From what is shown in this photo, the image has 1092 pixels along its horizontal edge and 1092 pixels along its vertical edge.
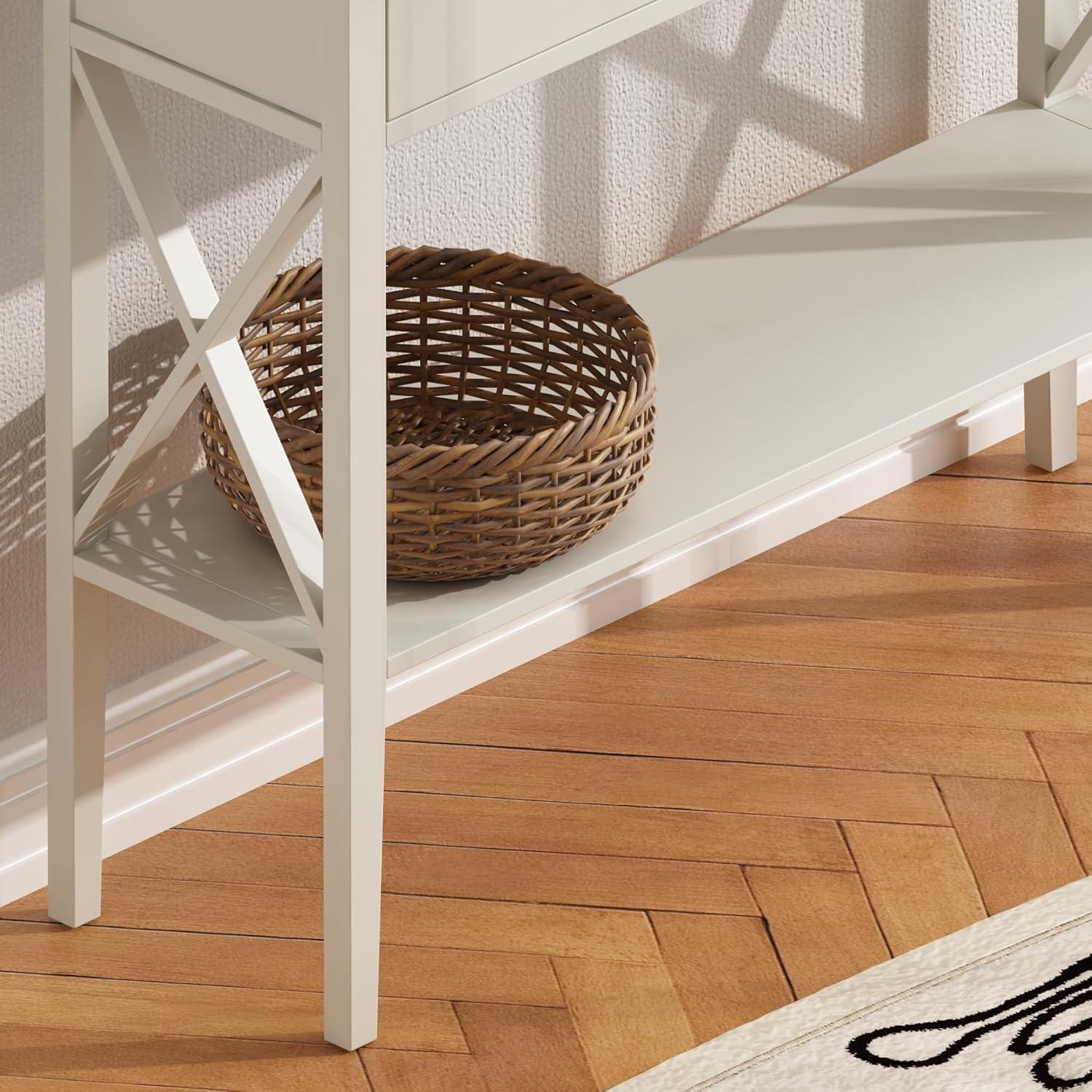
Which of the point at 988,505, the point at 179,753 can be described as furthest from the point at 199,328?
the point at 988,505

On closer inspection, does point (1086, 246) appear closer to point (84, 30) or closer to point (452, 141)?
point (452, 141)

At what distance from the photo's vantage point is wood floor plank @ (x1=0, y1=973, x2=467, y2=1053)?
1645 millimetres

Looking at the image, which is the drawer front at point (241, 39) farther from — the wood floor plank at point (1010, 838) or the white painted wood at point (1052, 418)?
the white painted wood at point (1052, 418)

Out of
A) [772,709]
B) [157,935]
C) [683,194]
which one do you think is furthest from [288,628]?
[683,194]

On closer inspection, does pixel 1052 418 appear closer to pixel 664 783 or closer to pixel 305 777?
pixel 664 783

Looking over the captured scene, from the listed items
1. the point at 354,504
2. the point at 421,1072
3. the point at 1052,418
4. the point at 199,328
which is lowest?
the point at 421,1072

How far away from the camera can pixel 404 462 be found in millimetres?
1547

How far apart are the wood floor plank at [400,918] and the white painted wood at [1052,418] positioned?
3.37 ft

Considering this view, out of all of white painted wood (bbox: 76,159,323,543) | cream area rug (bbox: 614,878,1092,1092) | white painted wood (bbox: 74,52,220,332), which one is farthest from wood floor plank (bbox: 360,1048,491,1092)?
white painted wood (bbox: 74,52,220,332)

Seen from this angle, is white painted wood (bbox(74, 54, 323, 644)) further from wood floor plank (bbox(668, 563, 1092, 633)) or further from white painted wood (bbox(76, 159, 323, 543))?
wood floor plank (bbox(668, 563, 1092, 633))

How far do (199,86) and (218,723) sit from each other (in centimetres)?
74

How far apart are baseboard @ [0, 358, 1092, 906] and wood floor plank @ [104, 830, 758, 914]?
0.05 m

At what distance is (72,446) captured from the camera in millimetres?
1595

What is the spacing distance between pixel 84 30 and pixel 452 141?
0.55 meters
